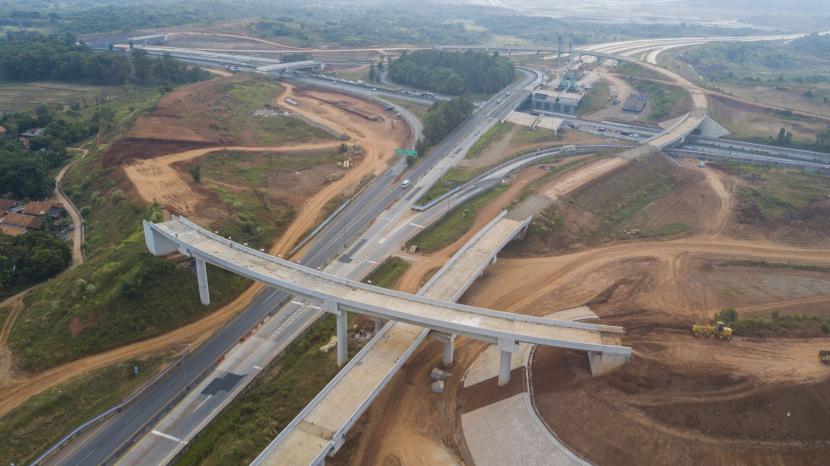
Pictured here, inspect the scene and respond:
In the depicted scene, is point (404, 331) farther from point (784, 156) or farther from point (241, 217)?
point (784, 156)

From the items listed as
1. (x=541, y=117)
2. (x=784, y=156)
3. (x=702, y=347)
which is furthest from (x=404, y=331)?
(x=784, y=156)

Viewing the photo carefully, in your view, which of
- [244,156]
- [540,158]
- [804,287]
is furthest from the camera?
[540,158]

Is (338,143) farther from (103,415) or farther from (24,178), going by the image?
(103,415)

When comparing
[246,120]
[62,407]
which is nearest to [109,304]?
[62,407]

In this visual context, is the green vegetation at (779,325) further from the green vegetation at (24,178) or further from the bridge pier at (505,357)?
the green vegetation at (24,178)

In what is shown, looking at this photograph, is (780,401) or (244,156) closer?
(780,401)

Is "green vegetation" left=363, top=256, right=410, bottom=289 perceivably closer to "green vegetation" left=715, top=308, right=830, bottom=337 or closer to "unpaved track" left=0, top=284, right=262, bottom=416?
"unpaved track" left=0, top=284, right=262, bottom=416

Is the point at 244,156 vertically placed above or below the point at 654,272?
above
